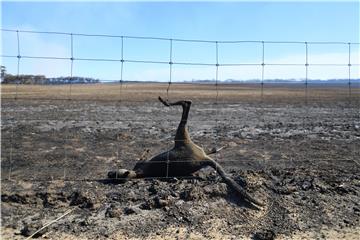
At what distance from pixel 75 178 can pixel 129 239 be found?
2.70 metres

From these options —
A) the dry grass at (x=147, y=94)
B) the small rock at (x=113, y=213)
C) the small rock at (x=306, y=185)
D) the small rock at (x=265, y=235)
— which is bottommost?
the small rock at (x=265, y=235)

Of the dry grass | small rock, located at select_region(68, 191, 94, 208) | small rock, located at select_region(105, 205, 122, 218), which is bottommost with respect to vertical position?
small rock, located at select_region(105, 205, 122, 218)

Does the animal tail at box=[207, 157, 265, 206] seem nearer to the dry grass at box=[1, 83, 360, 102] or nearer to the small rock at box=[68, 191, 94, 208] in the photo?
the small rock at box=[68, 191, 94, 208]

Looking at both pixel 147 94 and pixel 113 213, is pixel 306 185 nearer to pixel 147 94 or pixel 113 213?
pixel 113 213

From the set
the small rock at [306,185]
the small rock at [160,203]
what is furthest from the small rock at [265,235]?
the small rock at [306,185]

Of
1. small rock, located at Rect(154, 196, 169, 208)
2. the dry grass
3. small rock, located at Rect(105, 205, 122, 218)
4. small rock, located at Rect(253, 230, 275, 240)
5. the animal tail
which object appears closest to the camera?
small rock, located at Rect(253, 230, 275, 240)

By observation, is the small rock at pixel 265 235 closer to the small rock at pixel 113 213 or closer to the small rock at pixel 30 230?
the small rock at pixel 113 213

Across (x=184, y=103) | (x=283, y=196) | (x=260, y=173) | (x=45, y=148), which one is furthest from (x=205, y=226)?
(x=45, y=148)

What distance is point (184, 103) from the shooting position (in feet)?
30.7

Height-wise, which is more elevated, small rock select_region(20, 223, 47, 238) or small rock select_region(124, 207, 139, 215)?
small rock select_region(124, 207, 139, 215)

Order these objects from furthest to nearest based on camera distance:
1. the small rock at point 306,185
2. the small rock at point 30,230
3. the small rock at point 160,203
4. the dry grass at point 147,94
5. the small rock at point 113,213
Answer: the dry grass at point 147,94
the small rock at point 306,185
the small rock at point 160,203
the small rock at point 113,213
the small rock at point 30,230

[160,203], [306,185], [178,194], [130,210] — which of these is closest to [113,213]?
[130,210]

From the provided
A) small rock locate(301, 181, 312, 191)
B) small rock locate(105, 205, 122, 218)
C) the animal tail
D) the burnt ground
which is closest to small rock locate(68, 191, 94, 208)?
the burnt ground

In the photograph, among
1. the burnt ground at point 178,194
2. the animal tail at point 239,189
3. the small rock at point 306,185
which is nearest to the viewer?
the burnt ground at point 178,194
